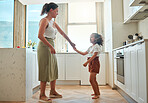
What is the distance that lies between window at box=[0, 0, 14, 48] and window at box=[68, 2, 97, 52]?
1631mm

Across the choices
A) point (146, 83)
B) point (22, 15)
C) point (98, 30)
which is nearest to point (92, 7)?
point (98, 30)

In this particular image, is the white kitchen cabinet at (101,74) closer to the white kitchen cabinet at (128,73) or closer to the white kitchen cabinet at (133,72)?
the white kitchen cabinet at (128,73)

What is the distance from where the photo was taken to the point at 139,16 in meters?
3.10

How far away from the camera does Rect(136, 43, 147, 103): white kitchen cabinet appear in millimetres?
1736

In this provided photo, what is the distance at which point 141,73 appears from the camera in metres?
1.81

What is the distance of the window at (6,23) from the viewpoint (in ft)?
13.8

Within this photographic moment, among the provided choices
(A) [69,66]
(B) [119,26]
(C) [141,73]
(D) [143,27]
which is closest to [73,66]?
(A) [69,66]

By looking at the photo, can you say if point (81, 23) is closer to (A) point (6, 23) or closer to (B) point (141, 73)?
(A) point (6, 23)

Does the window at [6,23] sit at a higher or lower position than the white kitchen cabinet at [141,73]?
higher

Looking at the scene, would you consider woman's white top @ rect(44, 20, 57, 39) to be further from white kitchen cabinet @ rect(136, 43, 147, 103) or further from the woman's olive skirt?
white kitchen cabinet @ rect(136, 43, 147, 103)

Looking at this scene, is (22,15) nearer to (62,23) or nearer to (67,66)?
(62,23)

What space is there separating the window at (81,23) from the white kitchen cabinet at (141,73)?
3.13 meters

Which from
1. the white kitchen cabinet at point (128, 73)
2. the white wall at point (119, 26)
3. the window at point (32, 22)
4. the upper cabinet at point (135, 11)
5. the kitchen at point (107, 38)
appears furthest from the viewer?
the window at point (32, 22)

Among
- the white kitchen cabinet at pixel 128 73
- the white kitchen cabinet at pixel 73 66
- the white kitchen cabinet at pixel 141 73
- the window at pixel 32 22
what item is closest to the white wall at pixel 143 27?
the white kitchen cabinet at pixel 128 73
